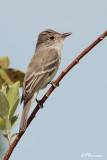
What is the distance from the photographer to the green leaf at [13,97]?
8.46ft

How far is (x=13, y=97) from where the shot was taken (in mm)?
2582

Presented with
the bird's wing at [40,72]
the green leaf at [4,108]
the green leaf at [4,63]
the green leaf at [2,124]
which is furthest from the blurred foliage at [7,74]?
the bird's wing at [40,72]

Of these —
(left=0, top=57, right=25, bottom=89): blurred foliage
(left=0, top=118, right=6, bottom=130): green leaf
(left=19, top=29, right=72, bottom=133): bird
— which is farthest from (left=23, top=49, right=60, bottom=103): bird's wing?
(left=0, top=118, right=6, bottom=130): green leaf

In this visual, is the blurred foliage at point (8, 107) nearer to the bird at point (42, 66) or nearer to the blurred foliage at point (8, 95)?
the blurred foliage at point (8, 95)

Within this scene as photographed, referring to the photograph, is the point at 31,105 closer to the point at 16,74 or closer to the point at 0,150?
the point at 16,74

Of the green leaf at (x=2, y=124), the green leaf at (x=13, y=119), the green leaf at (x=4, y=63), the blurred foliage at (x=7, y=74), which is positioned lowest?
the green leaf at (x=13, y=119)

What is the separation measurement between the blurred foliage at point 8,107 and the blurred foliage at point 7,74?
80mm

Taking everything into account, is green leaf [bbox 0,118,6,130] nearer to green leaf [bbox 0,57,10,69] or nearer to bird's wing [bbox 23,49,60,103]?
green leaf [bbox 0,57,10,69]

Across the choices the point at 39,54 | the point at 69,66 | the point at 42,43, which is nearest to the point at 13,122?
the point at 69,66

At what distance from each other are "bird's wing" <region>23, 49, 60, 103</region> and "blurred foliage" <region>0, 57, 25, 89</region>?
1.50 meters

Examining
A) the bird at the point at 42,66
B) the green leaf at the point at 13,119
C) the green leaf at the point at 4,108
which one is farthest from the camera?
the bird at the point at 42,66

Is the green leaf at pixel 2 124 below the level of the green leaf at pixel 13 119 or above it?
above

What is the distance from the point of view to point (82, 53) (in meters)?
2.52

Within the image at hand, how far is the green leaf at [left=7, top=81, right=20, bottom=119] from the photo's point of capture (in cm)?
258
